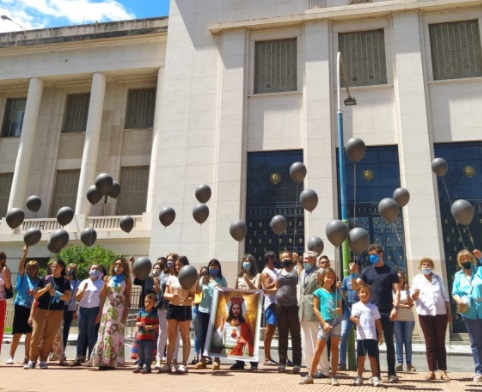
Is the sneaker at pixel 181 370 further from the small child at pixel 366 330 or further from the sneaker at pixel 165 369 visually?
the small child at pixel 366 330

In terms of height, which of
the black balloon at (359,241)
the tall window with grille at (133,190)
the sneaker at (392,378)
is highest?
the tall window with grille at (133,190)

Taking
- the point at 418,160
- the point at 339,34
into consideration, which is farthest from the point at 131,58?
the point at 418,160

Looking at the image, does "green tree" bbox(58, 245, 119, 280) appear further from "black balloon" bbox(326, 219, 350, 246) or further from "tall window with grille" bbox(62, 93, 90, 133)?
"black balloon" bbox(326, 219, 350, 246)

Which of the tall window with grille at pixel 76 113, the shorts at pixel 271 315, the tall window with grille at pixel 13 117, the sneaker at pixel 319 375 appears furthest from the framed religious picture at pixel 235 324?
the tall window with grille at pixel 13 117

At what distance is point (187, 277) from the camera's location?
23.4ft

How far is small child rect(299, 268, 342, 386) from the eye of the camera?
654 cm

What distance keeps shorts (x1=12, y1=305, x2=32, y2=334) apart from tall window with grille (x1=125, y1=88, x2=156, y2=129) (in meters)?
16.4

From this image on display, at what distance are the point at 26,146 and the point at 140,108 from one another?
6545 millimetres

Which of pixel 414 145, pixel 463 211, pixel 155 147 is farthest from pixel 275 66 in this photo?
pixel 463 211

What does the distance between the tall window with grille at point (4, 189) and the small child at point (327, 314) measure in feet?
71.9

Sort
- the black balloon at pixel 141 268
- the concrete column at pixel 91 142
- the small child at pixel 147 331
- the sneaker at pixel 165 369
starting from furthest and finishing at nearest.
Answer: the concrete column at pixel 91 142
the black balloon at pixel 141 268
the sneaker at pixel 165 369
the small child at pixel 147 331

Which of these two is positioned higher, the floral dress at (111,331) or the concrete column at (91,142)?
the concrete column at (91,142)

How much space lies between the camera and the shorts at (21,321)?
823 cm

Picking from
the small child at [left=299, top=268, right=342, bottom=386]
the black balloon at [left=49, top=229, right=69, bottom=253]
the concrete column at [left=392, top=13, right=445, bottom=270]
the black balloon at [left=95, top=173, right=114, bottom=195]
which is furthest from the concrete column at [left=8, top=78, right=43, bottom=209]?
the small child at [left=299, top=268, right=342, bottom=386]
